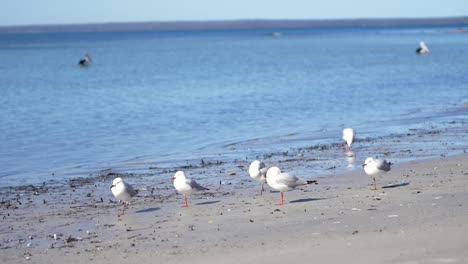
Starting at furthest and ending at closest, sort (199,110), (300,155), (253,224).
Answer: (199,110), (300,155), (253,224)

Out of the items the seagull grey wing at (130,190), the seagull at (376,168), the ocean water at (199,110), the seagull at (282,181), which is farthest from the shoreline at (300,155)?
the seagull grey wing at (130,190)

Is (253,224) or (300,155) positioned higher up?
(300,155)

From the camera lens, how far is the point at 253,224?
1113 centimetres

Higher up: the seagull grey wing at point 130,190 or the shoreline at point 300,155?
the shoreline at point 300,155

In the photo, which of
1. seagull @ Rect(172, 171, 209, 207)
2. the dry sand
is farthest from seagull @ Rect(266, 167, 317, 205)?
seagull @ Rect(172, 171, 209, 207)

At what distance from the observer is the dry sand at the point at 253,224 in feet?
30.8

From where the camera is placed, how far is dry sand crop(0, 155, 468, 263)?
9.38 meters

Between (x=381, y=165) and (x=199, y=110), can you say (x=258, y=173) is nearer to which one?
(x=381, y=165)

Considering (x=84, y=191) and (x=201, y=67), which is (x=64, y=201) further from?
(x=201, y=67)

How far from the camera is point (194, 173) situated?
53.8 feet

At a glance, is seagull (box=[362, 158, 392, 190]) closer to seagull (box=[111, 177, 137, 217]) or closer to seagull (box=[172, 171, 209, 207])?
seagull (box=[172, 171, 209, 207])

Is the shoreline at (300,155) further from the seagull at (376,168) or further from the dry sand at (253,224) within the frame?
the seagull at (376,168)

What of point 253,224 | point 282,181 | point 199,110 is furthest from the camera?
point 199,110

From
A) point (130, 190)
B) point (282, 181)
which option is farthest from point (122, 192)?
point (282, 181)
